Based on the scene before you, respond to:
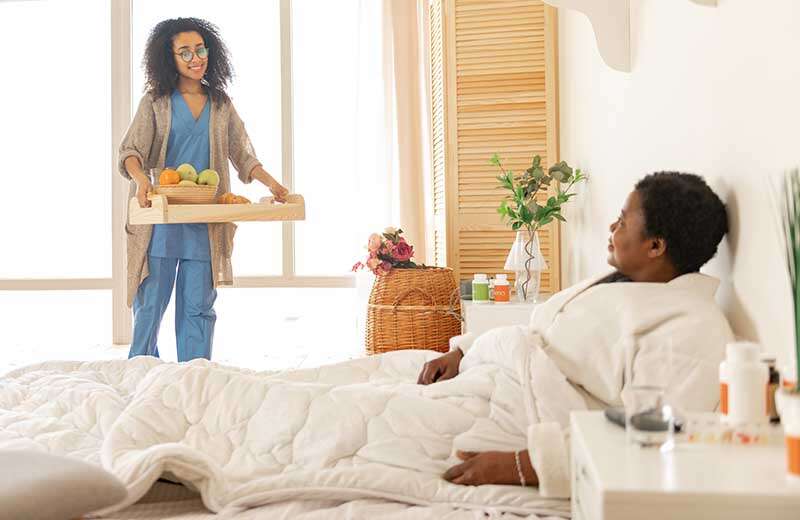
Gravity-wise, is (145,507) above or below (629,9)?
below

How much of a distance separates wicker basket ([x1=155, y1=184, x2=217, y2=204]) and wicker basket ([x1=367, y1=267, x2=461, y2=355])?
1.11m

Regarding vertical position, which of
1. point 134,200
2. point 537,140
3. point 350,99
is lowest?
point 134,200

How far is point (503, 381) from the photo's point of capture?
5.51 feet

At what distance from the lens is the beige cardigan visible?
11.1 ft

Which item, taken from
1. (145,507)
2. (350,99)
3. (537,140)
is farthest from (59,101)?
(145,507)

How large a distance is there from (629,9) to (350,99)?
287 centimetres

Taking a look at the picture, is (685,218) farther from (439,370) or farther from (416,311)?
(416,311)

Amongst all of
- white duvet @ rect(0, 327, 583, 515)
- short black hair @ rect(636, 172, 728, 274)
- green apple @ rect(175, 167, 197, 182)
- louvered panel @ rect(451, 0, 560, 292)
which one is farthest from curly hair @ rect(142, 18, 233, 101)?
short black hair @ rect(636, 172, 728, 274)

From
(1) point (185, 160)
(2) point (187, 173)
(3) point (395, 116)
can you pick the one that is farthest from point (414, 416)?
(3) point (395, 116)

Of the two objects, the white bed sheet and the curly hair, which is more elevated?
the curly hair

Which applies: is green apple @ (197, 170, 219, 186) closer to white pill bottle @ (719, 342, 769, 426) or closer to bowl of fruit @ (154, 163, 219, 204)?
bowl of fruit @ (154, 163, 219, 204)

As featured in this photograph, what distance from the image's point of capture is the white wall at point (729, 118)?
4.44 ft

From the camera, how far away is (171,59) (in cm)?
349

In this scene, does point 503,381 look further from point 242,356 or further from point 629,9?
point 242,356
